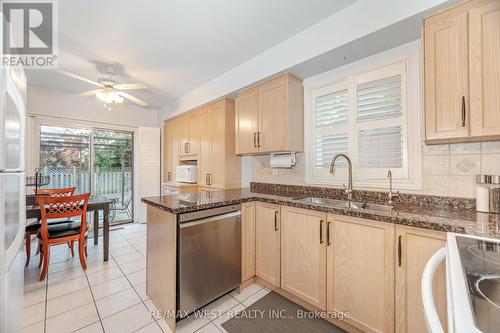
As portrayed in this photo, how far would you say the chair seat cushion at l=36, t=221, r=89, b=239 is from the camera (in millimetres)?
2318

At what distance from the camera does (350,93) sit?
2133mm

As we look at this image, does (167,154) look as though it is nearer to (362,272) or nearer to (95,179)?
(95,179)

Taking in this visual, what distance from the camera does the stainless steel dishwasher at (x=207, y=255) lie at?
1597mm

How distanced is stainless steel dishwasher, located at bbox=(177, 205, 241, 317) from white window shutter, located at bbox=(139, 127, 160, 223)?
323 centimetres

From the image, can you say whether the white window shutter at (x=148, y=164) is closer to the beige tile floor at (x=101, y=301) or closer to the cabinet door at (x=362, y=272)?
the beige tile floor at (x=101, y=301)

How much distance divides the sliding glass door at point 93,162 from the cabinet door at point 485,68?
4.95 metres

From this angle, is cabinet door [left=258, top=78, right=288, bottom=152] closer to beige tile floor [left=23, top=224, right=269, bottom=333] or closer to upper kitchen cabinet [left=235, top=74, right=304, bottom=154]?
upper kitchen cabinet [left=235, top=74, right=304, bottom=154]

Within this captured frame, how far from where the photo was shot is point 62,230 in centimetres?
241

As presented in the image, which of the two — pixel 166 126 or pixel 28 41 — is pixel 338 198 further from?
pixel 166 126

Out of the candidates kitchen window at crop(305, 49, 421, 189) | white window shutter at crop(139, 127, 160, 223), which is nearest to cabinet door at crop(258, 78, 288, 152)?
kitchen window at crop(305, 49, 421, 189)

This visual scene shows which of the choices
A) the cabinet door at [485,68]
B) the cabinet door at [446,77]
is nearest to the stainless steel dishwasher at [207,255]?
the cabinet door at [446,77]

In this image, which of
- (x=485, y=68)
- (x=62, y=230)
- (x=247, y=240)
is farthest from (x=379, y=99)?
(x=62, y=230)

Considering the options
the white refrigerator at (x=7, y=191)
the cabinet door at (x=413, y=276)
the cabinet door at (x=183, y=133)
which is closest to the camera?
the white refrigerator at (x=7, y=191)

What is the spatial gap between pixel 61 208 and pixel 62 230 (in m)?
0.33
